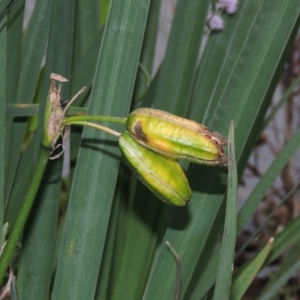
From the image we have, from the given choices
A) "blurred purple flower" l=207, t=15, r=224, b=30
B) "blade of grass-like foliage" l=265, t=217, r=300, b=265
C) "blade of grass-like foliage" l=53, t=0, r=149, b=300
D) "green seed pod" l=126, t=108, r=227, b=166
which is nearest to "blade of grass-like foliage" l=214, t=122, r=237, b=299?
"green seed pod" l=126, t=108, r=227, b=166

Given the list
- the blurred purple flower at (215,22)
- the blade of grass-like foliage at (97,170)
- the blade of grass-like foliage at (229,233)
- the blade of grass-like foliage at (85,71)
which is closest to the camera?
the blade of grass-like foliage at (229,233)

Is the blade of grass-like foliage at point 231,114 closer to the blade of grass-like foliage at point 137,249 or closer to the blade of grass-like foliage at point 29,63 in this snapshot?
the blade of grass-like foliage at point 137,249

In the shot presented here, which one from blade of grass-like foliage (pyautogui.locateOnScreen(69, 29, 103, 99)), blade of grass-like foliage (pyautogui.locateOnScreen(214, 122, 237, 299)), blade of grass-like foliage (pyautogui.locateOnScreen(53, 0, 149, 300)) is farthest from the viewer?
blade of grass-like foliage (pyautogui.locateOnScreen(69, 29, 103, 99))

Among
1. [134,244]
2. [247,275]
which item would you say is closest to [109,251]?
[134,244]

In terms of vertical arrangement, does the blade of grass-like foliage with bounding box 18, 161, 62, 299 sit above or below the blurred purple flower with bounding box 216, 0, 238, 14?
below

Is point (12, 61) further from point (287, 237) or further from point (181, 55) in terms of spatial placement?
point (287, 237)

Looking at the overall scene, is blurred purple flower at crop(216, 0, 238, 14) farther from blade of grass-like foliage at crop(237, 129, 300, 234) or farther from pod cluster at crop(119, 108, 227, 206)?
pod cluster at crop(119, 108, 227, 206)

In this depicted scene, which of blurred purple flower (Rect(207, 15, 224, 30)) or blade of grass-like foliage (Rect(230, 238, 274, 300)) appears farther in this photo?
blurred purple flower (Rect(207, 15, 224, 30))

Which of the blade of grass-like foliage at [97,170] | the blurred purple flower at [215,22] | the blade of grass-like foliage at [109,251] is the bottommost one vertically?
the blade of grass-like foliage at [109,251]

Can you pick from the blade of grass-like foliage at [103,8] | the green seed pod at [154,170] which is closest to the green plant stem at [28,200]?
the green seed pod at [154,170]
